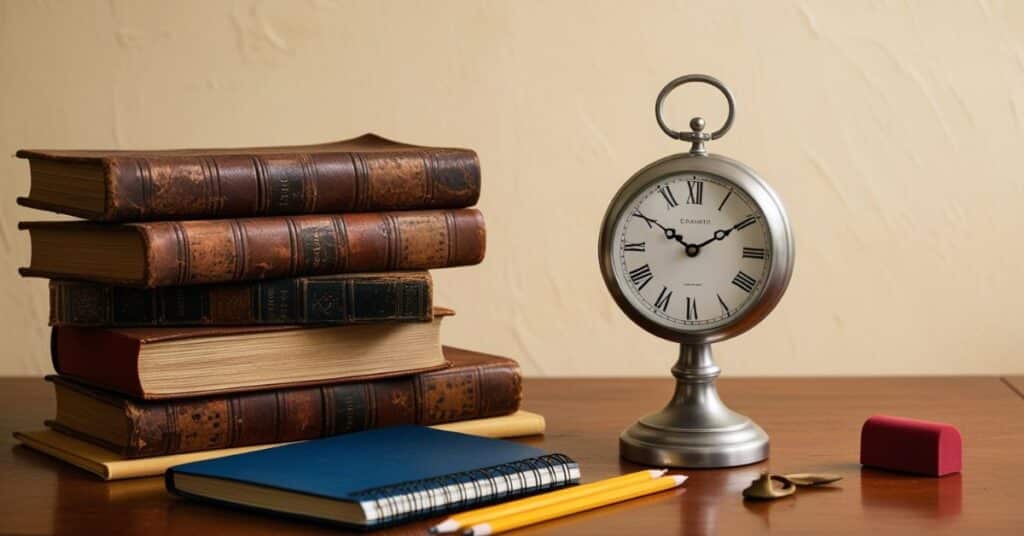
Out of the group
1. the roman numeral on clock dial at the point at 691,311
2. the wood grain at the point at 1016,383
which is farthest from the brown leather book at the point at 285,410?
the wood grain at the point at 1016,383

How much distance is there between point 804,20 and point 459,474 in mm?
1274

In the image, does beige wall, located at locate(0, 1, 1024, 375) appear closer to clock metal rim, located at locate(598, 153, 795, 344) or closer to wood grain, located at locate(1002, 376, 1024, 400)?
wood grain, located at locate(1002, 376, 1024, 400)

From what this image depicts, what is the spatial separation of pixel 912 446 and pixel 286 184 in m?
0.58

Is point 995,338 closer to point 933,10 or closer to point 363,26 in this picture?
point 933,10

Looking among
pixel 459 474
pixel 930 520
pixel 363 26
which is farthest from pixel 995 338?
pixel 459 474

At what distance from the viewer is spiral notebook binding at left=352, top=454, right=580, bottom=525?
0.97 meters

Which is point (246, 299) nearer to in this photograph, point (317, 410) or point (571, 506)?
point (317, 410)

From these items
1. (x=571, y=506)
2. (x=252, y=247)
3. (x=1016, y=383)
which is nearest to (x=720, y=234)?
(x=571, y=506)

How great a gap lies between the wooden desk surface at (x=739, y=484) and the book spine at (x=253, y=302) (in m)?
0.14

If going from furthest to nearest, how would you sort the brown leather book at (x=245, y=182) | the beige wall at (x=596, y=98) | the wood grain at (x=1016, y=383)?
1. the beige wall at (x=596, y=98)
2. the wood grain at (x=1016, y=383)
3. the brown leather book at (x=245, y=182)

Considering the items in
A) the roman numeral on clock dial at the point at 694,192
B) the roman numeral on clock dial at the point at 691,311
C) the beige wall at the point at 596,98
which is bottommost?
the roman numeral on clock dial at the point at 691,311

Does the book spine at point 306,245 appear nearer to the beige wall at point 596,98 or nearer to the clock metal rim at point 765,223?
the clock metal rim at point 765,223

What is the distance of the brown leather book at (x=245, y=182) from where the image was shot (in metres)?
1.14

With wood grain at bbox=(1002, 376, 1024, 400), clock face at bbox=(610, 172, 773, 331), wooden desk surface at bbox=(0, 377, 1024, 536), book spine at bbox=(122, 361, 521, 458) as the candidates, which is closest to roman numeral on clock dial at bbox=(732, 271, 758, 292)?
clock face at bbox=(610, 172, 773, 331)
